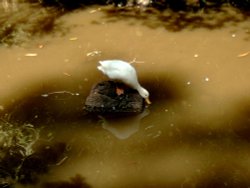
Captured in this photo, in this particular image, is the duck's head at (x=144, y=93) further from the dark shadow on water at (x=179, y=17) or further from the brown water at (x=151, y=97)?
the dark shadow on water at (x=179, y=17)

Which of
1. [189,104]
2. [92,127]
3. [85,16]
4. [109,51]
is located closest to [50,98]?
[92,127]

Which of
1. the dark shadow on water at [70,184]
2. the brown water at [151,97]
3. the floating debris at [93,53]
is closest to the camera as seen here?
the dark shadow on water at [70,184]

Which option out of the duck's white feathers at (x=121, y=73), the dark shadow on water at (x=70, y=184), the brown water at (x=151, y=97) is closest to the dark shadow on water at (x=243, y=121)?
the brown water at (x=151, y=97)

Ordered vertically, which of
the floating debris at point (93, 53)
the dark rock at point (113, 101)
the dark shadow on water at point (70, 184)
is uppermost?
the dark rock at point (113, 101)

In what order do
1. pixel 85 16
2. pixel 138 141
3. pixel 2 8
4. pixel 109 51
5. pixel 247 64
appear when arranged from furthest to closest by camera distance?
1. pixel 2 8
2. pixel 85 16
3. pixel 109 51
4. pixel 247 64
5. pixel 138 141

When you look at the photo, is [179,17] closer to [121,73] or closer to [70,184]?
[121,73]

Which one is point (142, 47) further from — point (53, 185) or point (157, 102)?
point (53, 185)
